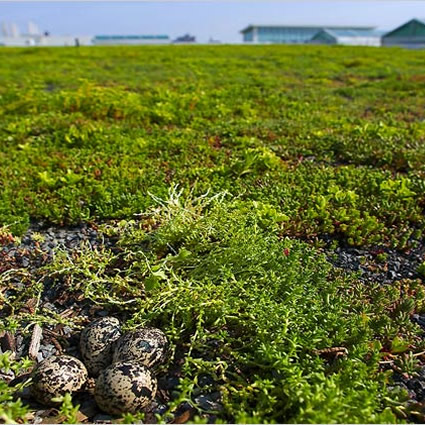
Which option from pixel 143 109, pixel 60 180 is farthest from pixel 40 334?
pixel 143 109

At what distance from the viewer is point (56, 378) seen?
256 cm

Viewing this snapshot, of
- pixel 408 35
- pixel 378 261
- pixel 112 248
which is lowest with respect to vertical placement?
pixel 378 261

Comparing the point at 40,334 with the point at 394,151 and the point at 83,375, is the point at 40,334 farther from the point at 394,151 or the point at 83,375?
the point at 394,151

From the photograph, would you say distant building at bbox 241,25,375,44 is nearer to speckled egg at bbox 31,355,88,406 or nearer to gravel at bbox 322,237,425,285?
gravel at bbox 322,237,425,285

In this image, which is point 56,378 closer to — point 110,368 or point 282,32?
point 110,368

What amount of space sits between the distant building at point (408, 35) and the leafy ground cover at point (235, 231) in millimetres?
36300

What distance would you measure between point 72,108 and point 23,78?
5.82m

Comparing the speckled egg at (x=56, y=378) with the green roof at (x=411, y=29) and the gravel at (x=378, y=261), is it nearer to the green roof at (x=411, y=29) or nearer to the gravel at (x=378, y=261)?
the gravel at (x=378, y=261)

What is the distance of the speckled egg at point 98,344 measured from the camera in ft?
9.28

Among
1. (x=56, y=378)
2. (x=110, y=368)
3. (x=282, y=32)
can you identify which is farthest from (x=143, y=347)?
(x=282, y=32)

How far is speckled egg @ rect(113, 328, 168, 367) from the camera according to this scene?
2697 mm

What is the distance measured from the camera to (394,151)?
19.5 ft

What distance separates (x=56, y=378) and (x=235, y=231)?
1551 millimetres

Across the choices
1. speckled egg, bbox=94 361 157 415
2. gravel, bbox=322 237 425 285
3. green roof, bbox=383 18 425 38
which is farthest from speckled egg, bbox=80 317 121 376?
green roof, bbox=383 18 425 38
